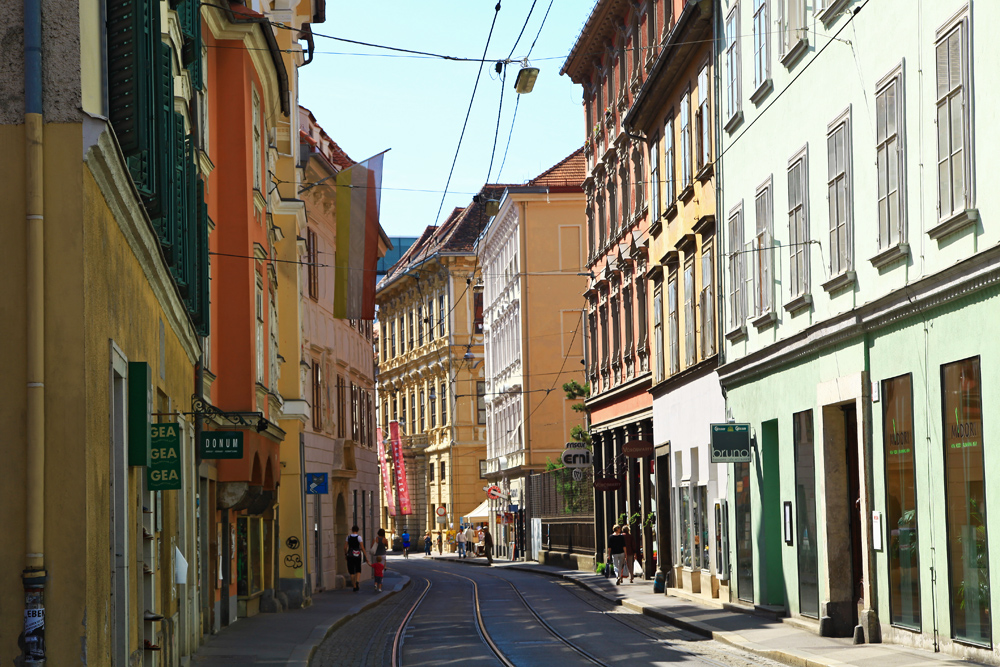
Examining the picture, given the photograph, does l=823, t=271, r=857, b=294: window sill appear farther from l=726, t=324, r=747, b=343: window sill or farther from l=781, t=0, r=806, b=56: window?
l=726, t=324, r=747, b=343: window sill

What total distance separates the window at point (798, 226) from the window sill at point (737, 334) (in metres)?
3.24

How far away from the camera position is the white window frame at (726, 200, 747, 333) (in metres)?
25.3

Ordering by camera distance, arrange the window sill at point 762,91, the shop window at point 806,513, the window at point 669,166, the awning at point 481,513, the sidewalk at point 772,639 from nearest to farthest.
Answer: the sidewalk at point 772,639, the shop window at point 806,513, the window sill at point 762,91, the window at point 669,166, the awning at point 481,513

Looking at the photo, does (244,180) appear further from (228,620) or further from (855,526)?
(855,526)

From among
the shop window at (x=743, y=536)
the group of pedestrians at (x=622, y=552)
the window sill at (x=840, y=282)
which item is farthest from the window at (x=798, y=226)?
the group of pedestrians at (x=622, y=552)

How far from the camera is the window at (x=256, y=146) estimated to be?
25859 mm

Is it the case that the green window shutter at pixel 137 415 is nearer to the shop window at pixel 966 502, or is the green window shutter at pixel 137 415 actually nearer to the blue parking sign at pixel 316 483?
the shop window at pixel 966 502

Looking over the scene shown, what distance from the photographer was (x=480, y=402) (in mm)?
80938

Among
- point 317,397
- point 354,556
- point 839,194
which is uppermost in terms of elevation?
point 839,194

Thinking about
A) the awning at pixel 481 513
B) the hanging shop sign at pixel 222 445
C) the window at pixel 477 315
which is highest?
the window at pixel 477 315

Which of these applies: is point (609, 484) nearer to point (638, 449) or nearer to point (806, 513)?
point (638, 449)

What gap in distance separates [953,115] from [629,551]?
76.0 feet

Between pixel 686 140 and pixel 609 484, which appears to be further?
pixel 609 484

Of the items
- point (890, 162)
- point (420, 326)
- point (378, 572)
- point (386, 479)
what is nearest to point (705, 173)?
point (890, 162)
